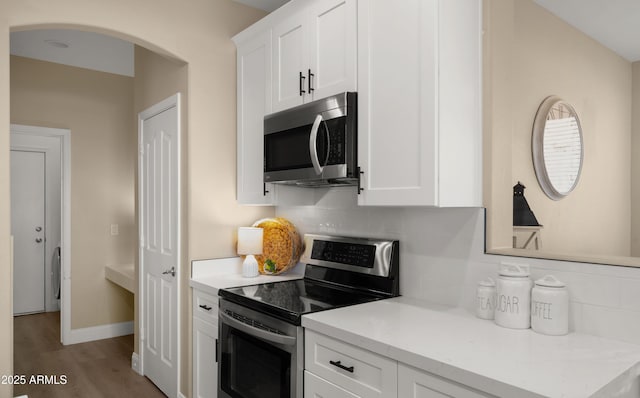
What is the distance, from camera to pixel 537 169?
8.16ft

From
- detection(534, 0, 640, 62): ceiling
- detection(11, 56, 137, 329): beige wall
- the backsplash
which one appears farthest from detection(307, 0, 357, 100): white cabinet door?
detection(11, 56, 137, 329): beige wall

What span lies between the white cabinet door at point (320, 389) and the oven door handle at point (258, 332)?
0.51 ft

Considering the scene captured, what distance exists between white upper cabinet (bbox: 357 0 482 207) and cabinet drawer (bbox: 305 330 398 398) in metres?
0.61

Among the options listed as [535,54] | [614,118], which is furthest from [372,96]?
[614,118]

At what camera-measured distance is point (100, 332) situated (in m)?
4.35

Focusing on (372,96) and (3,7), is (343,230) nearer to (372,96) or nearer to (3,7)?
(372,96)

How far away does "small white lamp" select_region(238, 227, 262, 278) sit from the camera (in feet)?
8.98

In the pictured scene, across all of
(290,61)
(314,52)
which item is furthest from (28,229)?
(314,52)

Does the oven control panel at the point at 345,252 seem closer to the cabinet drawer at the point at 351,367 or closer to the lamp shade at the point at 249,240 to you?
the lamp shade at the point at 249,240

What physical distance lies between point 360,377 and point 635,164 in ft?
7.55

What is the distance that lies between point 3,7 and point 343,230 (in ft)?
6.92

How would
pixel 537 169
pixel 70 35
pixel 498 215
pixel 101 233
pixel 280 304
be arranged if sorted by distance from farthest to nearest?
1. pixel 101 233
2. pixel 70 35
3. pixel 537 169
4. pixel 280 304
5. pixel 498 215

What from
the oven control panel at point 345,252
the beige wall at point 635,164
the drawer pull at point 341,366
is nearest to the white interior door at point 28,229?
the oven control panel at point 345,252

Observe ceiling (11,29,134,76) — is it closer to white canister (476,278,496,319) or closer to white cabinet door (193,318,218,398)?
white cabinet door (193,318,218,398)
